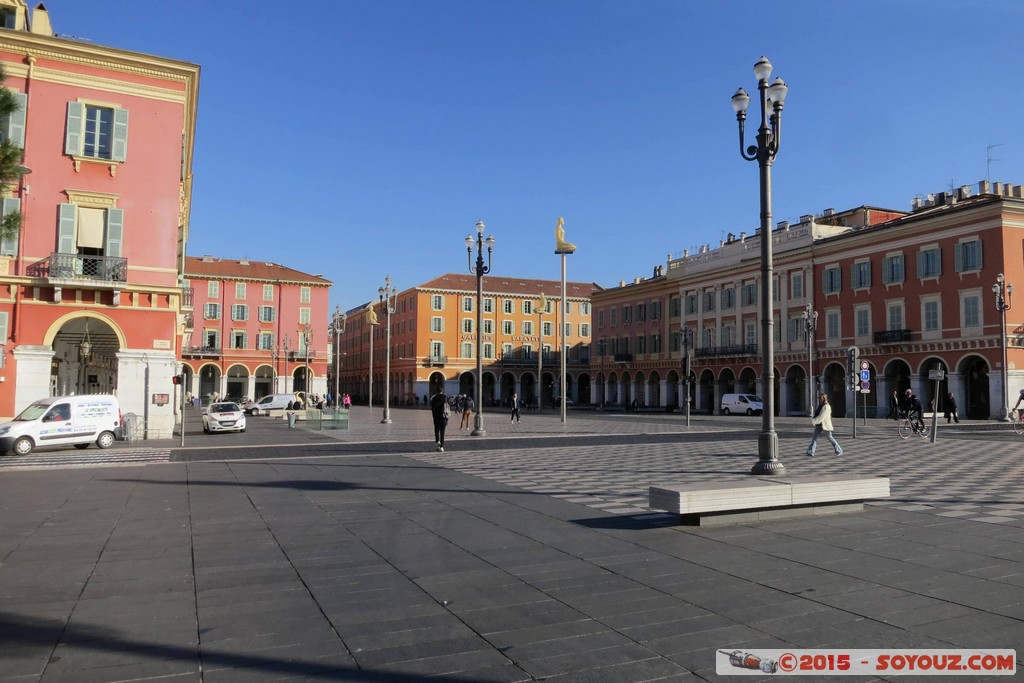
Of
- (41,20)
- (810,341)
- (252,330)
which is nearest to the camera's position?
(41,20)

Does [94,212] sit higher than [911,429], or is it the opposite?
[94,212]

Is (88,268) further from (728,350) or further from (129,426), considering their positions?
(728,350)

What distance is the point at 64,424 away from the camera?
20.7m

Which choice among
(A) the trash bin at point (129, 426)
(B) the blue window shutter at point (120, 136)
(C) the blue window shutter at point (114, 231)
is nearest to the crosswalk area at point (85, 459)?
(A) the trash bin at point (129, 426)

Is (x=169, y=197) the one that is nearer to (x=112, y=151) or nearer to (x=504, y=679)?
(x=112, y=151)

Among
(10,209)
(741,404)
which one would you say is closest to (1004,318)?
(741,404)

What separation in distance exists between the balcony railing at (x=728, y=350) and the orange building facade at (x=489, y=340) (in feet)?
71.9

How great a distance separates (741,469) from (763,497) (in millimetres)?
6633

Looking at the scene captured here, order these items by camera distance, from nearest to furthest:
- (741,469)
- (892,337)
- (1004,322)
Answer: (741,469) < (1004,322) < (892,337)

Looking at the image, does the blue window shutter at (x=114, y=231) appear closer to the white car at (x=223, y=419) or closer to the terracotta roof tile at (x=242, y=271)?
the white car at (x=223, y=419)

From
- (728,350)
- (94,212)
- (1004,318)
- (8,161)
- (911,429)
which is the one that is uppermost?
(94,212)

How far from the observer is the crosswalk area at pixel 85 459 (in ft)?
55.1

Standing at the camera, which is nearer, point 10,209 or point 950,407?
point 10,209

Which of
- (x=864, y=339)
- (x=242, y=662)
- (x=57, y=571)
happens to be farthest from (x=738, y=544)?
(x=864, y=339)
